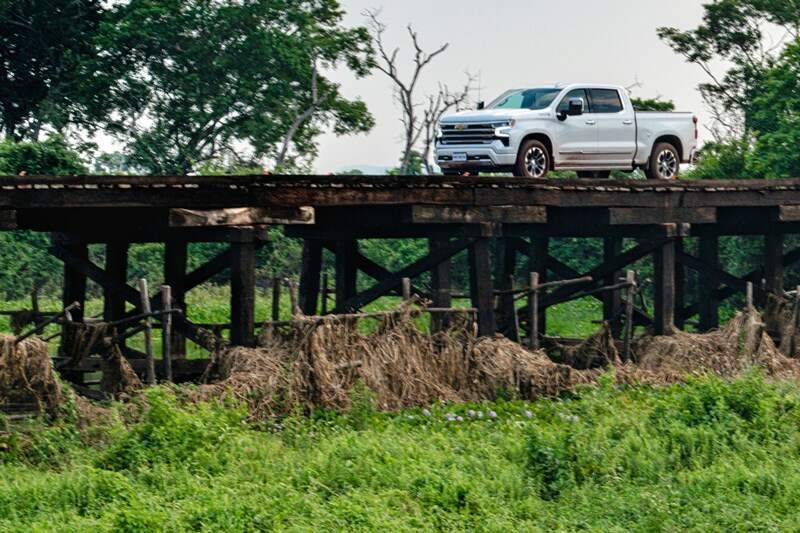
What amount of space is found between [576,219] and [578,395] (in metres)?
4.03

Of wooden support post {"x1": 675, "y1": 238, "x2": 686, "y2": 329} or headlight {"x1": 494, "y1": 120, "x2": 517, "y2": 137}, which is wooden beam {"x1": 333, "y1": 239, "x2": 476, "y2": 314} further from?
wooden support post {"x1": 675, "y1": 238, "x2": 686, "y2": 329}

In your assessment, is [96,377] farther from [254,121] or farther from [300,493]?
[254,121]

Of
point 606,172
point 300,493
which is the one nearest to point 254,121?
point 606,172

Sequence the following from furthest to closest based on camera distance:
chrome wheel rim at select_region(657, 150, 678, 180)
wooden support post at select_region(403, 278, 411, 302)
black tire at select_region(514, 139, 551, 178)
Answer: chrome wheel rim at select_region(657, 150, 678, 180) → black tire at select_region(514, 139, 551, 178) → wooden support post at select_region(403, 278, 411, 302)

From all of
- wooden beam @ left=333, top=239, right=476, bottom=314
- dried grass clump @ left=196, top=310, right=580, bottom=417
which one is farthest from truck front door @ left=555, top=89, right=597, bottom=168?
dried grass clump @ left=196, top=310, right=580, bottom=417

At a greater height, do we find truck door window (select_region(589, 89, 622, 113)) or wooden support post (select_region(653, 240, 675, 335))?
truck door window (select_region(589, 89, 622, 113))

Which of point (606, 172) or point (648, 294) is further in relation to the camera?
point (648, 294)

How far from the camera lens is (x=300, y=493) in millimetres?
14766

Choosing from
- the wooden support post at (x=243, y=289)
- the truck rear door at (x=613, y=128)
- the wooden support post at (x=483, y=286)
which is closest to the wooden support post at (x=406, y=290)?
the wooden support post at (x=483, y=286)

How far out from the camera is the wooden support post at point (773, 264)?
83.4 feet

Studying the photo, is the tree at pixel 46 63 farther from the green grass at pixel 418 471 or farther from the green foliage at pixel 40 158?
the green grass at pixel 418 471

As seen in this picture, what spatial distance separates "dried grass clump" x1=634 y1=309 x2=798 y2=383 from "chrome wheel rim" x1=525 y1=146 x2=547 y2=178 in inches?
116

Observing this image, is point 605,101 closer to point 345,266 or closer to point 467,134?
point 467,134

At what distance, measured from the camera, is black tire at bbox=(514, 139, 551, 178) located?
2175 centimetres
